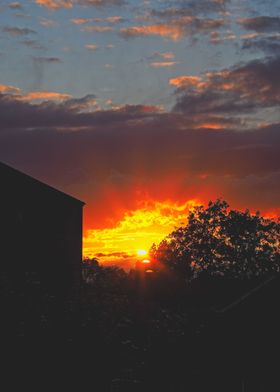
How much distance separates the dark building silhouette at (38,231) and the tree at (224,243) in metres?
30.5

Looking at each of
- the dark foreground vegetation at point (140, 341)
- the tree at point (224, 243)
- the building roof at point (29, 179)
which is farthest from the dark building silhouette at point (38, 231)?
the tree at point (224, 243)

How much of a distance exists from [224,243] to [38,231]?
120 ft

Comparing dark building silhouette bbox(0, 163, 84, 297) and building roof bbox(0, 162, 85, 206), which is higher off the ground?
building roof bbox(0, 162, 85, 206)

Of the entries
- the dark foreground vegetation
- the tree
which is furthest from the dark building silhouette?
the tree

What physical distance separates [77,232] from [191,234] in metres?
31.0

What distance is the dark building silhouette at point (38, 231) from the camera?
112 ft

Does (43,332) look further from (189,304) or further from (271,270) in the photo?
(271,270)

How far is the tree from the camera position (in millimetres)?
69312

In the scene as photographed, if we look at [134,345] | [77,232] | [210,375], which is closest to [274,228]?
[77,232]

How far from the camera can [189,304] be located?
3756 centimetres

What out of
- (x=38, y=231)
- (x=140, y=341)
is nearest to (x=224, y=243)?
(x=38, y=231)

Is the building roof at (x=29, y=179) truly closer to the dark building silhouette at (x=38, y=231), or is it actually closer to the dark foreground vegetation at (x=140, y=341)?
the dark building silhouette at (x=38, y=231)

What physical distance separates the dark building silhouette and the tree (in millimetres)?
30519

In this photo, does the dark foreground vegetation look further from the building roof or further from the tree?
the tree
